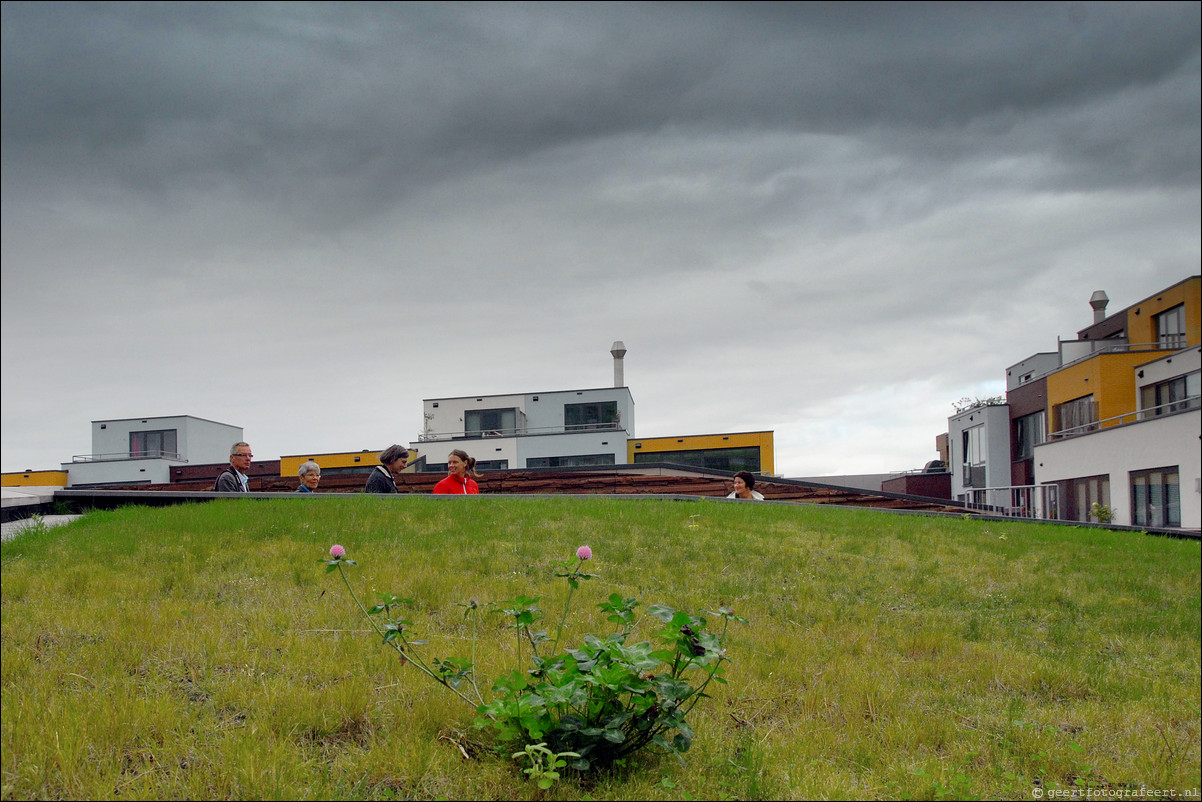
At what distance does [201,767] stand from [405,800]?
30.0 inches

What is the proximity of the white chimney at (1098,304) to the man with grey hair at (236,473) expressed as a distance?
323 inches

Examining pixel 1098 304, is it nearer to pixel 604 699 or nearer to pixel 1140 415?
pixel 1140 415

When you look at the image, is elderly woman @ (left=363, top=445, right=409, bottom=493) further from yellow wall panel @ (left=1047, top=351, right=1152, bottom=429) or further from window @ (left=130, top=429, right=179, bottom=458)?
window @ (left=130, top=429, right=179, bottom=458)

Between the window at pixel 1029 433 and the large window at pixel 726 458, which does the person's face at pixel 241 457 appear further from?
the large window at pixel 726 458

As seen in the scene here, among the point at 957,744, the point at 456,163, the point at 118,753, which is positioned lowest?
the point at 957,744

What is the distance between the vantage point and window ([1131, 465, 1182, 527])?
9.41 feet

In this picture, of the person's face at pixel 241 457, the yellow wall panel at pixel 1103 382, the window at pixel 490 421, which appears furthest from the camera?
the window at pixel 490 421

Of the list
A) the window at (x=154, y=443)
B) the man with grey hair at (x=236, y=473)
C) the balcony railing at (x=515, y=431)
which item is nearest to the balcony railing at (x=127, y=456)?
the window at (x=154, y=443)

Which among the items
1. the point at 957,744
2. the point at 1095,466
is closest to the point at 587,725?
the point at 957,744

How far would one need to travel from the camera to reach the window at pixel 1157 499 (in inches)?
113

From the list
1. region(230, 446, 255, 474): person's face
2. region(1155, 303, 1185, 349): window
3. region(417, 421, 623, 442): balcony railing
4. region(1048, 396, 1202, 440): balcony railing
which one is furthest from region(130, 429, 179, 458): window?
region(1155, 303, 1185, 349): window

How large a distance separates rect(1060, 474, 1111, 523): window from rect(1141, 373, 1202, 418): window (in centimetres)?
78

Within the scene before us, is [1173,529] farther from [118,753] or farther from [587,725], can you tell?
[118,753]

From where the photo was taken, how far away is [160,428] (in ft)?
132
